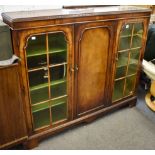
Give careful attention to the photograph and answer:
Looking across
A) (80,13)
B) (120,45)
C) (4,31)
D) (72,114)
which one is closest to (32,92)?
(72,114)

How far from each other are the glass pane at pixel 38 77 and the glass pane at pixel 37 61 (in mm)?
53

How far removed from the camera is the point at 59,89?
1.85 meters

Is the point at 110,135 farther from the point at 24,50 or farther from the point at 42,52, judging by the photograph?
the point at 24,50

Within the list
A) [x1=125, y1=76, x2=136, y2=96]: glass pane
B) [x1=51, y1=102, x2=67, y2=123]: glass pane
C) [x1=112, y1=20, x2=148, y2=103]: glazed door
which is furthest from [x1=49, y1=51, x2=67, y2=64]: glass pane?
[x1=125, y1=76, x2=136, y2=96]: glass pane

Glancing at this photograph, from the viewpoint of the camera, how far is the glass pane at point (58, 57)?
1666 mm

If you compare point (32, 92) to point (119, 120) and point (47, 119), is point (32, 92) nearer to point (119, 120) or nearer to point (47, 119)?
point (47, 119)

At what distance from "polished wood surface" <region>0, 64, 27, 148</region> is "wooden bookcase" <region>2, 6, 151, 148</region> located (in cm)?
7

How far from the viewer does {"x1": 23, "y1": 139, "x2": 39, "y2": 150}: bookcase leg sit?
1771 mm

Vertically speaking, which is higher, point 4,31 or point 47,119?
point 4,31

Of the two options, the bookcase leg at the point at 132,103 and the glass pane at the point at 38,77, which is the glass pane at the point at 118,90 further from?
the glass pane at the point at 38,77

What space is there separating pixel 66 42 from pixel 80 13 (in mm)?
262

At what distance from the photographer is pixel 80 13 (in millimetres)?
1567

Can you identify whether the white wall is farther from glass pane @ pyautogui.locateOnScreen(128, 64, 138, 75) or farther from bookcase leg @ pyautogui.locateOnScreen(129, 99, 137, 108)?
bookcase leg @ pyautogui.locateOnScreen(129, 99, 137, 108)
